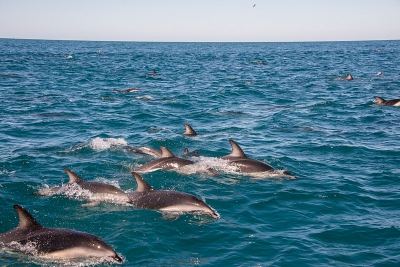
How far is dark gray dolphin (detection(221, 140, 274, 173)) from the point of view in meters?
14.9

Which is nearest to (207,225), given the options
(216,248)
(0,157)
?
(216,248)

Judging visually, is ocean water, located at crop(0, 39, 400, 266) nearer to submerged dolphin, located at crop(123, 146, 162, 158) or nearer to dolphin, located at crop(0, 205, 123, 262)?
dolphin, located at crop(0, 205, 123, 262)

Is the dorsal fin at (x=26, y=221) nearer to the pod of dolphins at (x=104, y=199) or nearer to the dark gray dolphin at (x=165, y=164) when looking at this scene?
the pod of dolphins at (x=104, y=199)

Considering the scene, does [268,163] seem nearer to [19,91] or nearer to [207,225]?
[207,225]

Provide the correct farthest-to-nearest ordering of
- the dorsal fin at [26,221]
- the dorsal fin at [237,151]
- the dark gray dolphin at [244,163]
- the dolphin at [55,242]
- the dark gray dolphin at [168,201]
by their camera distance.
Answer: the dorsal fin at [237,151] → the dark gray dolphin at [244,163] → the dark gray dolphin at [168,201] → the dorsal fin at [26,221] → the dolphin at [55,242]

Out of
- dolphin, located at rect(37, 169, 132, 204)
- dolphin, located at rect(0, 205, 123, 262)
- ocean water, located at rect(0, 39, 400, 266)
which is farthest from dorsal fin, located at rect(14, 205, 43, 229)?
dolphin, located at rect(37, 169, 132, 204)

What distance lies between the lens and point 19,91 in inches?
1326

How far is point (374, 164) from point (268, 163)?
398 cm

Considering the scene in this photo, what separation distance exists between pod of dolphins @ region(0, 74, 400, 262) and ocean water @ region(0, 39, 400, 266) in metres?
0.24

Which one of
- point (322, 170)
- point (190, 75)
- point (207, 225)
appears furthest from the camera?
point (190, 75)

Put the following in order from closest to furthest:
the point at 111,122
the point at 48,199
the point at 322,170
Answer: the point at 48,199, the point at 322,170, the point at 111,122

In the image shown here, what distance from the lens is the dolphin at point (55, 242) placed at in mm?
8859

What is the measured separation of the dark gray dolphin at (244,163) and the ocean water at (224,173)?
36 cm

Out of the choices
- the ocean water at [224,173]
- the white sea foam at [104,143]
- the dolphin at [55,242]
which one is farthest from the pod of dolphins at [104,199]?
the white sea foam at [104,143]
